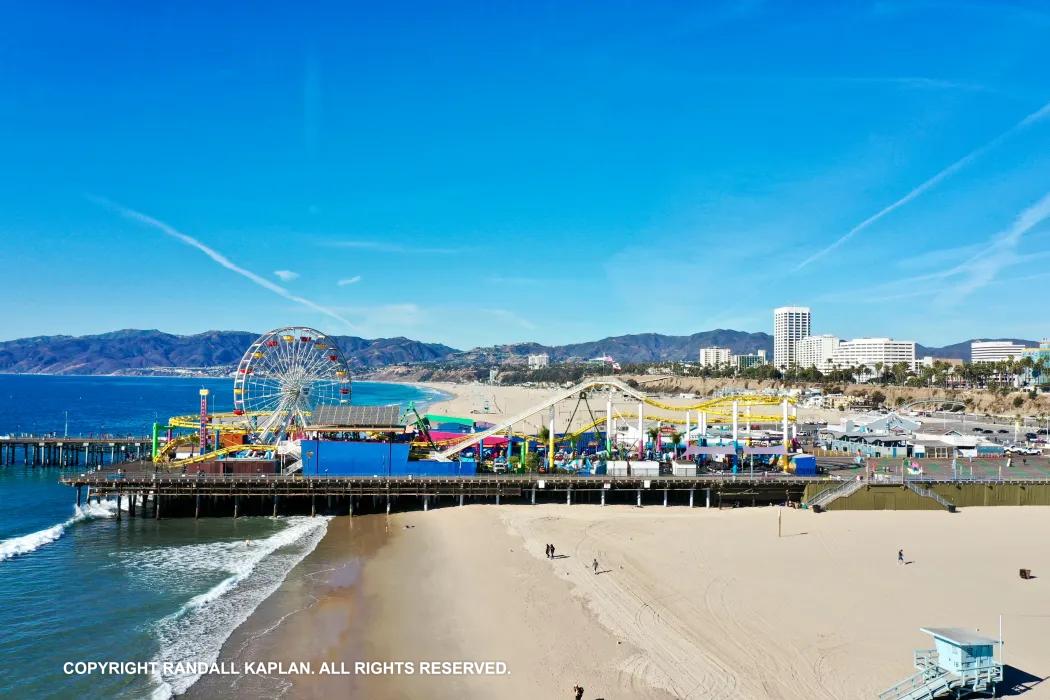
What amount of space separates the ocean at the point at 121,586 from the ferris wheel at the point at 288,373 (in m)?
15.6

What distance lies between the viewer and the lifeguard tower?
19.0m

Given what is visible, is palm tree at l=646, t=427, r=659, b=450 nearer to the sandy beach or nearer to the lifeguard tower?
the sandy beach

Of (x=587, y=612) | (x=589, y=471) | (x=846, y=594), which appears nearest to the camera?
(x=587, y=612)

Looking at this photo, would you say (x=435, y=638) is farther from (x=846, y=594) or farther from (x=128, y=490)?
(x=128, y=490)

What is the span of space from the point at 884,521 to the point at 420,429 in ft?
114

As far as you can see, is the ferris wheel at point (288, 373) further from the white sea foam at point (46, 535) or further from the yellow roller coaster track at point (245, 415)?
the white sea foam at point (46, 535)

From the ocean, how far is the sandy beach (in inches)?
69.7

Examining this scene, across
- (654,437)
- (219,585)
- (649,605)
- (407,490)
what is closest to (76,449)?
(407,490)

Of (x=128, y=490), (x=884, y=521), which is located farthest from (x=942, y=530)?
(x=128, y=490)

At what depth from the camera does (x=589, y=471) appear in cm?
5278

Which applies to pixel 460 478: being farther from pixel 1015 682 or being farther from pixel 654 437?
pixel 1015 682

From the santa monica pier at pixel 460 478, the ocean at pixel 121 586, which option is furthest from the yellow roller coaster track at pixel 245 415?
the ocean at pixel 121 586

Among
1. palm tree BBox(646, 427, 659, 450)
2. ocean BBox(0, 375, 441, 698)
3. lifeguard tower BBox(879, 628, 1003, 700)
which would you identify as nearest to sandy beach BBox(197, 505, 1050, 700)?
lifeguard tower BBox(879, 628, 1003, 700)

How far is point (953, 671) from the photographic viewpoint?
62.5 ft
